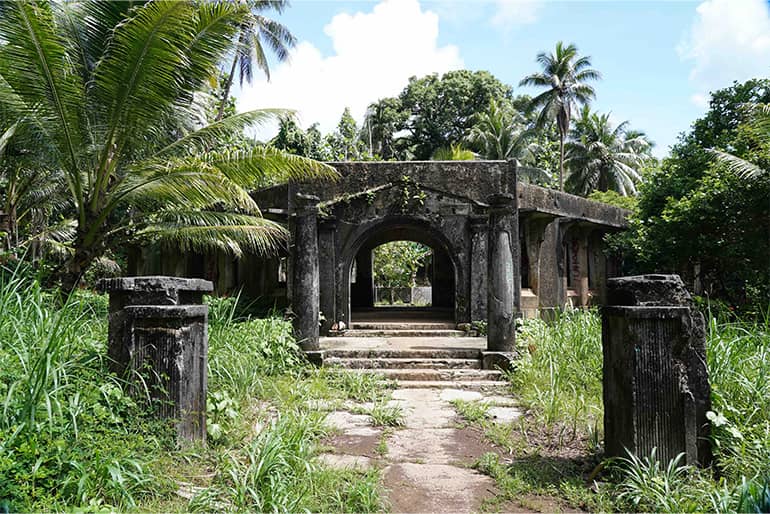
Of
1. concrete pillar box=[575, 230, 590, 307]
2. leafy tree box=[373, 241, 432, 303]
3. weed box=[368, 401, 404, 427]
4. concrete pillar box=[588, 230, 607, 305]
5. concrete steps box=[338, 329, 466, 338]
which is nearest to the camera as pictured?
weed box=[368, 401, 404, 427]

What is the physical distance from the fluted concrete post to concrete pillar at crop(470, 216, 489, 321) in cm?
313

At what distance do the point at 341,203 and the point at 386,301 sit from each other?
495 inches

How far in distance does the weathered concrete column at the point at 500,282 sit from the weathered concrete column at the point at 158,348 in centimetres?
482

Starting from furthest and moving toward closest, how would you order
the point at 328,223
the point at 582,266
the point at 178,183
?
the point at 582,266 → the point at 328,223 → the point at 178,183

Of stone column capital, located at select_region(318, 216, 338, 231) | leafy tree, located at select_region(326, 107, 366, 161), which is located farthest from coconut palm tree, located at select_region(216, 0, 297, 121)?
stone column capital, located at select_region(318, 216, 338, 231)

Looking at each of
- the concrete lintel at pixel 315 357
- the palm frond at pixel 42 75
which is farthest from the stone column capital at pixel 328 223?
the palm frond at pixel 42 75

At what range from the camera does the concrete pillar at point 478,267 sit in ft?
33.3

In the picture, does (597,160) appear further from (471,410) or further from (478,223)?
(471,410)

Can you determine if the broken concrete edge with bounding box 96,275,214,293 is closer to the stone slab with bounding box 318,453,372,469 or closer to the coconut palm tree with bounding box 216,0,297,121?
the stone slab with bounding box 318,453,372,469

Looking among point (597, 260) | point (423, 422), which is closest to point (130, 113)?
point (423, 422)

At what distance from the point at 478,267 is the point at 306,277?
11.0 feet

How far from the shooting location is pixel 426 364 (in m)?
8.21

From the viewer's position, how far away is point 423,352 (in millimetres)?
8445

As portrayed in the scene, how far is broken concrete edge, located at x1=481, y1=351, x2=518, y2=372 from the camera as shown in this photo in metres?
8.00
